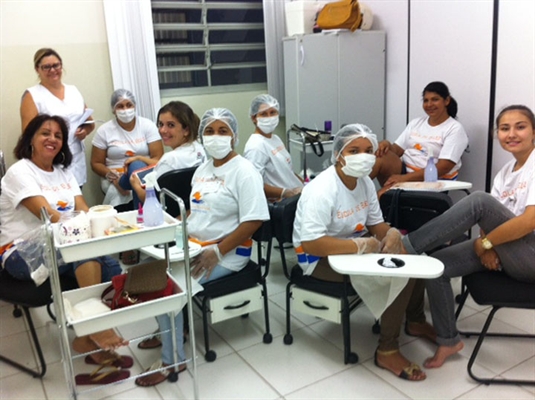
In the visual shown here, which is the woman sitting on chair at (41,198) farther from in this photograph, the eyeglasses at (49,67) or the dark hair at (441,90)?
the dark hair at (441,90)

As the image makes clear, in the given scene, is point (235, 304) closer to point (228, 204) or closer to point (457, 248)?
point (228, 204)

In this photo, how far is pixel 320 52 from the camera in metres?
4.07

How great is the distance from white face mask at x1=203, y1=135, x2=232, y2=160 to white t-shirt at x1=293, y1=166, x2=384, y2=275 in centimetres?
45

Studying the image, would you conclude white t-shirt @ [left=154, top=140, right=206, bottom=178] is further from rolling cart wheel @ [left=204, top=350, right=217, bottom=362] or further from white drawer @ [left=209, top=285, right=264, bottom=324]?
rolling cart wheel @ [left=204, top=350, right=217, bottom=362]

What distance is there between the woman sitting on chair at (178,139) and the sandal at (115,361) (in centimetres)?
88

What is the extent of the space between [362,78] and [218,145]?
2.32 m

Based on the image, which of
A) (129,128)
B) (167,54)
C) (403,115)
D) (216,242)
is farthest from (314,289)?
(167,54)

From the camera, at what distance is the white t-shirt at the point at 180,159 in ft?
9.15

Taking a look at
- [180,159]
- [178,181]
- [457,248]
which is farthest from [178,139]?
[457,248]

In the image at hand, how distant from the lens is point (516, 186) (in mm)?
2305

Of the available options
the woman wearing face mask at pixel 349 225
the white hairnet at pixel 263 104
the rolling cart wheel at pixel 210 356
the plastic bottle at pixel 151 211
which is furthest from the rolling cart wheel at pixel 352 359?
the white hairnet at pixel 263 104

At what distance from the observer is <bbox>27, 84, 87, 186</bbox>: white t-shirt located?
335cm

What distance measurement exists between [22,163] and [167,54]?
7.38 feet

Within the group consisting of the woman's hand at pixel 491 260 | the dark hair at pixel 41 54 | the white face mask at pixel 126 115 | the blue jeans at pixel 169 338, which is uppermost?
the dark hair at pixel 41 54
